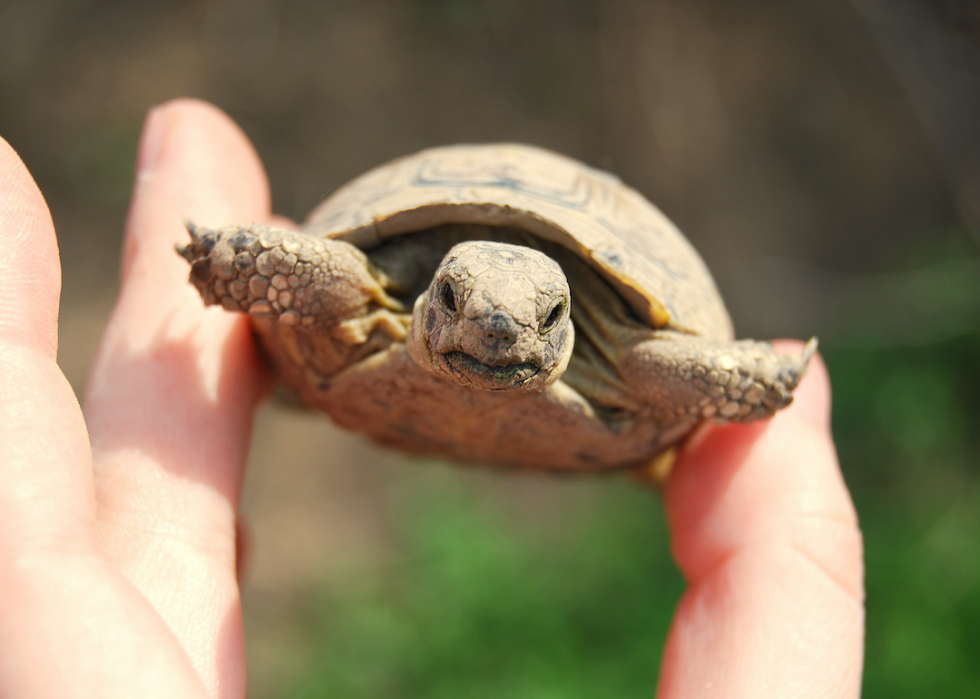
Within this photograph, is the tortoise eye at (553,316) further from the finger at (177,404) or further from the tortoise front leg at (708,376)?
the finger at (177,404)

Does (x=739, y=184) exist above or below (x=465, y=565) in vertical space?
above

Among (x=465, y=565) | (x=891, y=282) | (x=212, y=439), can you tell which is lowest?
(x=465, y=565)

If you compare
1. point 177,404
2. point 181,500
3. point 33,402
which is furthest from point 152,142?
Answer: point 33,402

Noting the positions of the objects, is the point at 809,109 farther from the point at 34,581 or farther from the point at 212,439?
the point at 34,581

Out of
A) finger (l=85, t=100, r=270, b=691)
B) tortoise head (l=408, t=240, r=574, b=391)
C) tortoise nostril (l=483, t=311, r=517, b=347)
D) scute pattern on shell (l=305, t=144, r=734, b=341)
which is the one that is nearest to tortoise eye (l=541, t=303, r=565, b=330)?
tortoise head (l=408, t=240, r=574, b=391)

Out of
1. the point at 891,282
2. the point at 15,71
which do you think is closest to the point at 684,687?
the point at 891,282

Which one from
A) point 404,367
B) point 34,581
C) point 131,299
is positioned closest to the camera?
point 34,581

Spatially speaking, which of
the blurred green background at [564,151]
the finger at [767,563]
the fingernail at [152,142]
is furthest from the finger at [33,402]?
the blurred green background at [564,151]
